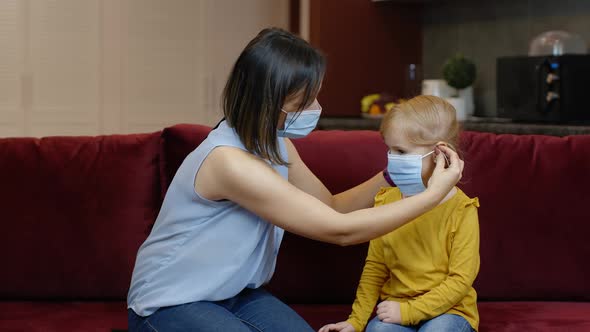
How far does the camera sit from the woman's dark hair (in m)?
1.54

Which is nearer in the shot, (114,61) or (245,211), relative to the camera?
(245,211)

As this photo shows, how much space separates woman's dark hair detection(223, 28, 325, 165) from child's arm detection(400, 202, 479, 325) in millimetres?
382

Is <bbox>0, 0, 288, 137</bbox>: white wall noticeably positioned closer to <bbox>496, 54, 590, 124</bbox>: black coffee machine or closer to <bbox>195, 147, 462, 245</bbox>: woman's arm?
<bbox>496, 54, 590, 124</bbox>: black coffee machine

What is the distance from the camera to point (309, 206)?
1506mm

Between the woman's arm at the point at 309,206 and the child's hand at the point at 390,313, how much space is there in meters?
0.19

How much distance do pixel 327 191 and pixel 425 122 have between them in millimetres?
378

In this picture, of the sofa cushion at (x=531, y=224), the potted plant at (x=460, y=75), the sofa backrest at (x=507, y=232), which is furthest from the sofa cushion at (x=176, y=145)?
the potted plant at (x=460, y=75)

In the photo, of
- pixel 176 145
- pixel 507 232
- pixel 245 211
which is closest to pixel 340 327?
pixel 245 211

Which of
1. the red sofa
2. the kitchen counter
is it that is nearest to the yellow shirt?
the red sofa

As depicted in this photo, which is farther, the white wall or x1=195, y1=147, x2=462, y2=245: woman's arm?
the white wall

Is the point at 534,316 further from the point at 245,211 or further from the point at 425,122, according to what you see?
the point at 245,211

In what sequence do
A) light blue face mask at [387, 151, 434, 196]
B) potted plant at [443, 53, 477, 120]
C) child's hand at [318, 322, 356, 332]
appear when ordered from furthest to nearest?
potted plant at [443, 53, 477, 120] → child's hand at [318, 322, 356, 332] → light blue face mask at [387, 151, 434, 196]

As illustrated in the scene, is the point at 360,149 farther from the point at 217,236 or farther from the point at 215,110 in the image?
the point at 215,110

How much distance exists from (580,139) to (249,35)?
335cm
